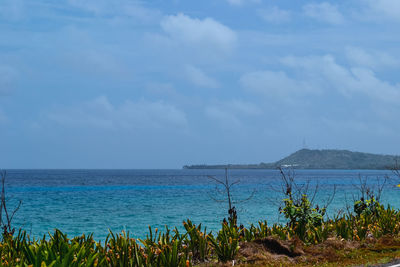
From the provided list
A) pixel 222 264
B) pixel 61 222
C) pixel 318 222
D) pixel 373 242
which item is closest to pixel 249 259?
pixel 222 264

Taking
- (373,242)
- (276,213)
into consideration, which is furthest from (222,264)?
(276,213)

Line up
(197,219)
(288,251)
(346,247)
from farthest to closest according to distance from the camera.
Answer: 1. (197,219)
2. (346,247)
3. (288,251)

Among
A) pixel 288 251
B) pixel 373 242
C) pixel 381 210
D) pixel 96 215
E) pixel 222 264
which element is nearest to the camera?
pixel 222 264

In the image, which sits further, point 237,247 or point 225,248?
point 237,247

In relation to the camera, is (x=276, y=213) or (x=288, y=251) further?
(x=276, y=213)

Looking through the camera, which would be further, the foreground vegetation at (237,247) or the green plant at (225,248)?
the green plant at (225,248)

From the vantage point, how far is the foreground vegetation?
29.1ft

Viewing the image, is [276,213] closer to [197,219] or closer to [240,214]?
[240,214]

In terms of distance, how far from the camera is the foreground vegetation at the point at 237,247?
8875 mm

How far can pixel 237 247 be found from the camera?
10.6 meters

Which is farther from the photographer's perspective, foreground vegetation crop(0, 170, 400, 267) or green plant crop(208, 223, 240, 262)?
green plant crop(208, 223, 240, 262)

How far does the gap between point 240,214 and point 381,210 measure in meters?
17.0

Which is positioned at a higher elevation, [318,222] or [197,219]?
[318,222]

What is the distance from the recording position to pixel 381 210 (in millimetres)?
15812
